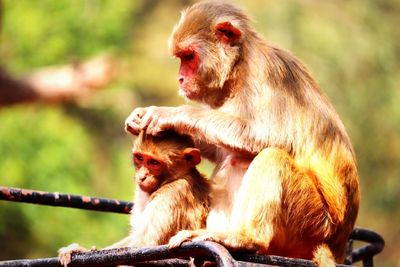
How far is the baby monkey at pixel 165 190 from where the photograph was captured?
505 cm

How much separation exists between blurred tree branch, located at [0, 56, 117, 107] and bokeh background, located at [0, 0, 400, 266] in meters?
0.91

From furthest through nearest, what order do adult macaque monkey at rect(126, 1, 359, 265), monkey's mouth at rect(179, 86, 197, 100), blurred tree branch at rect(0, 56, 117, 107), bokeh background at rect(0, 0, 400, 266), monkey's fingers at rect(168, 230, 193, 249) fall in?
bokeh background at rect(0, 0, 400, 266) → blurred tree branch at rect(0, 56, 117, 107) → monkey's mouth at rect(179, 86, 197, 100) → adult macaque monkey at rect(126, 1, 359, 265) → monkey's fingers at rect(168, 230, 193, 249)

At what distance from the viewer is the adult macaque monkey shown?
4988mm

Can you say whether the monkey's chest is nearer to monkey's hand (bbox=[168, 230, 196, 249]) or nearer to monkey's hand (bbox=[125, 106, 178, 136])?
monkey's hand (bbox=[125, 106, 178, 136])

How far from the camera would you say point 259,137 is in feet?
17.6

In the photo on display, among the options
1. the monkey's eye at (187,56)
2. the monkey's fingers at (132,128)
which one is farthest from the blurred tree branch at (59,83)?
the monkey's fingers at (132,128)

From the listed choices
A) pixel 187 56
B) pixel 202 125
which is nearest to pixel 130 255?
pixel 202 125

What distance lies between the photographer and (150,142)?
5.34 meters

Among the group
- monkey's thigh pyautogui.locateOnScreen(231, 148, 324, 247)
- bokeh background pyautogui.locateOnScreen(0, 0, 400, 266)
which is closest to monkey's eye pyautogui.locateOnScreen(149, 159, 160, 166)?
monkey's thigh pyautogui.locateOnScreen(231, 148, 324, 247)

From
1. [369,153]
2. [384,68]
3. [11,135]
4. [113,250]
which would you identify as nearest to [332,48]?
[384,68]

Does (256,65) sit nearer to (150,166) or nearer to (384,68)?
(150,166)

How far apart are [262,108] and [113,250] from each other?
1812mm

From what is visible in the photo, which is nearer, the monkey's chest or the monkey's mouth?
the monkey's chest

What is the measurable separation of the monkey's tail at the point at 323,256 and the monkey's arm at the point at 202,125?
0.71 meters
